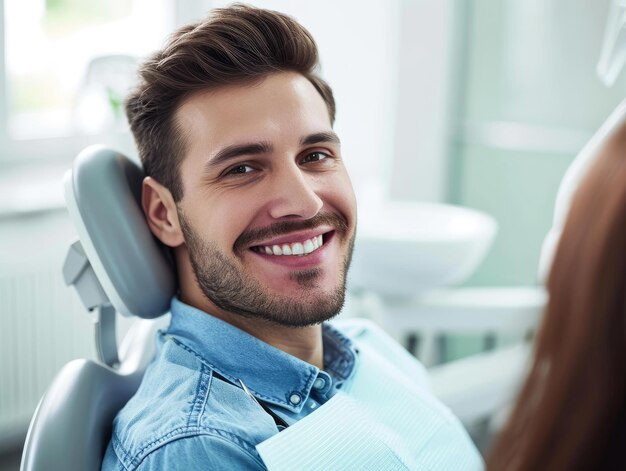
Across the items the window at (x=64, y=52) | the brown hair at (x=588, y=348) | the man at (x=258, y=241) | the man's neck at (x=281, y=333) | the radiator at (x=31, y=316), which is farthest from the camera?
the window at (x=64, y=52)

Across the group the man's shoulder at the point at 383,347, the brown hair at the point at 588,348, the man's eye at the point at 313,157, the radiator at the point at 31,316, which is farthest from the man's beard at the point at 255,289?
the radiator at the point at 31,316

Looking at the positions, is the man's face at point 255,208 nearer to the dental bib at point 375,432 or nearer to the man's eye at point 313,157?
the man's eye at point 313,157

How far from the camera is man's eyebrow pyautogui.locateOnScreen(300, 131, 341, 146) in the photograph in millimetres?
1209

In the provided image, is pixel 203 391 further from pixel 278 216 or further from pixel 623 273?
pixel 623 273

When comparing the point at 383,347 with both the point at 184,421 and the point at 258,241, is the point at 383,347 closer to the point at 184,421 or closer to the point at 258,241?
the point at 258,241

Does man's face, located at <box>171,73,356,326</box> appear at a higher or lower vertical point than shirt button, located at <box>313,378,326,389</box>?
higher

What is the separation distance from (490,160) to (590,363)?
2.46m

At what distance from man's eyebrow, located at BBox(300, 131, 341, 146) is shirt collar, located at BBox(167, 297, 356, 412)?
0.31 m

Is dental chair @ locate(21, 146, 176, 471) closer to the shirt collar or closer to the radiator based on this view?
the shirt collar

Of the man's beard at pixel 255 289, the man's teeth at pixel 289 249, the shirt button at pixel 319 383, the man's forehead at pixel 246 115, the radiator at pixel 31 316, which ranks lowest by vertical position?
the radiator at pixel 31 316

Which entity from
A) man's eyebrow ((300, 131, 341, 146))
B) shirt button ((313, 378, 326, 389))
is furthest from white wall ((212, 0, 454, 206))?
shirt button ((313, 378, 326, 389))

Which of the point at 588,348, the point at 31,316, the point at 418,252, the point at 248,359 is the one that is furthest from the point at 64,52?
the point at 588,348

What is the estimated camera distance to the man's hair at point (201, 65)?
3.87 ft

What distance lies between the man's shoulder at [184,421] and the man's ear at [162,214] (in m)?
0.20
